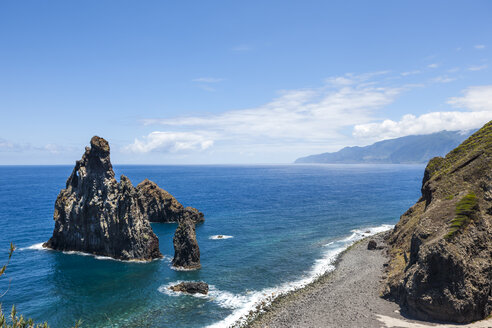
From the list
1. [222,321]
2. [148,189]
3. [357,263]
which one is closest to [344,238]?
[357,263]

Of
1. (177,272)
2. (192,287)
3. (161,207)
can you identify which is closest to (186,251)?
(177,272)

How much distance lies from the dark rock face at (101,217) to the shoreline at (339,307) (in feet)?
106

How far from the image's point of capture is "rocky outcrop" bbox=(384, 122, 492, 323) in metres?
36.0

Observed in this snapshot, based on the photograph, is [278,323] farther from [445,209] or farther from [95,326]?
[445,209]

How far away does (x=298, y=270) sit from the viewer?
57.1 metres

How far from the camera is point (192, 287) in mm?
47688

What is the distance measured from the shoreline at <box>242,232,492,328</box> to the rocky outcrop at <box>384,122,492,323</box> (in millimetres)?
1676

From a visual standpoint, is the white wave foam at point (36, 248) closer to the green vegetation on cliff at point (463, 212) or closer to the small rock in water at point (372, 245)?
the small rock in water at point (372, 245)

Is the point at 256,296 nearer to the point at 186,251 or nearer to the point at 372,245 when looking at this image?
the point at 186,251

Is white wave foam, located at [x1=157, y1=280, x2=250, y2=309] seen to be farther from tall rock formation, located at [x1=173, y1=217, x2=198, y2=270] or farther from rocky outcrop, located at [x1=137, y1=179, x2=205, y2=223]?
rocky outcrop, located at [x1=137, y1=179, x2=205, y2=223]

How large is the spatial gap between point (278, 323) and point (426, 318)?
18.3m

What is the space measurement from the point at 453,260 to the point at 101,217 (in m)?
63.5

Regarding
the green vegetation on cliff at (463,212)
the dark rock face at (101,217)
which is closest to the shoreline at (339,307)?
the green vegetation on cliff at (463,212)

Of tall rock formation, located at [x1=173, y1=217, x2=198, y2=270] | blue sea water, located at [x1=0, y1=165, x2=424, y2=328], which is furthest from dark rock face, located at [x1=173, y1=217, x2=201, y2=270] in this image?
blue sea water, located at [x1=0, y1=165, x2=424, y2=328]
